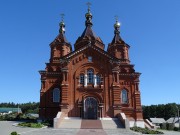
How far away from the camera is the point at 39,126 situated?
2489 cm

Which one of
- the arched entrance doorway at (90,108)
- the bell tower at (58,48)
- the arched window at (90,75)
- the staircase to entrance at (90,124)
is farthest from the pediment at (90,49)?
the staircase to entrance at (90,124)

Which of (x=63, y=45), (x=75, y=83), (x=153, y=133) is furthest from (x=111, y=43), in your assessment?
(x=153, y=133)

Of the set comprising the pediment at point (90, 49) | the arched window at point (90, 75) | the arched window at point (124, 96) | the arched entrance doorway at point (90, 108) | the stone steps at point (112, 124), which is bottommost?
the stone steps at point (112, 124)

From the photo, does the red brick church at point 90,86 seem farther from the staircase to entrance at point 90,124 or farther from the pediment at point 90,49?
the staircase to entrance at point 90,124

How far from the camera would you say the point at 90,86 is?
3122cm

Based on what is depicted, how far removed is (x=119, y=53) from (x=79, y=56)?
25.0ft

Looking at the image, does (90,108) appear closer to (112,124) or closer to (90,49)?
(112,124)


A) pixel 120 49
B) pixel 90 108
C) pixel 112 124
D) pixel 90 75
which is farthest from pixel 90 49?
pixel 112 124

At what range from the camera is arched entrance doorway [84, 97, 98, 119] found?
1204 inches

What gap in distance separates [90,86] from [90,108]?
2872mm

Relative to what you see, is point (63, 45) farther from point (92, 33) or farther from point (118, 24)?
point (118, 24)

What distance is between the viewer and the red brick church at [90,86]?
30.5 metres

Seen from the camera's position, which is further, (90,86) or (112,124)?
(90,86)

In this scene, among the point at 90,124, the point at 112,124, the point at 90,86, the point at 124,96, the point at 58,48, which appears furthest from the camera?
the point at 58,48
